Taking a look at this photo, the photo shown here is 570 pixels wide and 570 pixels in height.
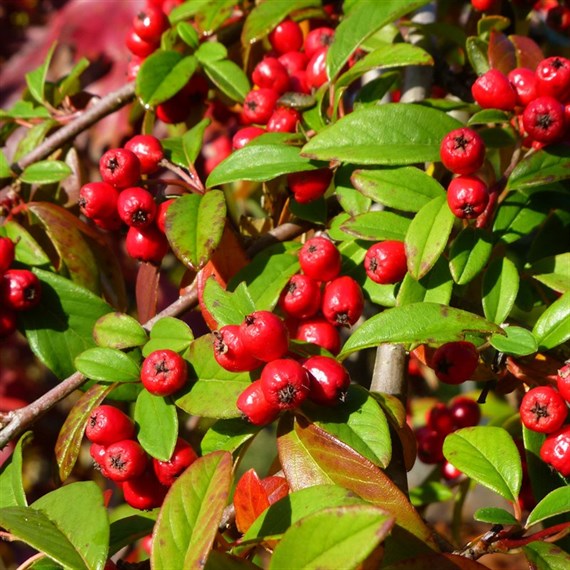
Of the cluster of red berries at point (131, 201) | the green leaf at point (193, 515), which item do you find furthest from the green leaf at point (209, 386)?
the cluster of red berries at point (131, 201)

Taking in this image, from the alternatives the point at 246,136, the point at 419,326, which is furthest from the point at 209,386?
the point at 246,136

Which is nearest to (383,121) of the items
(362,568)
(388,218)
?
(388,218)

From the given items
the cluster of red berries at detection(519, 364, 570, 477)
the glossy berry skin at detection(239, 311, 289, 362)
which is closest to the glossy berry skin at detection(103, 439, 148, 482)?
the glossy berry skin at detection(239, 311, 289, 362)

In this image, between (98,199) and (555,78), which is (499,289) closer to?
(555,78)

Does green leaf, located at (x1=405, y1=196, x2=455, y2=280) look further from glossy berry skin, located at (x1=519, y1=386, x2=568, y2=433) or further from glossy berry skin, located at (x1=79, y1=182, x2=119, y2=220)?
glossy berry skin, located at (x1=79, y1=182, x2=119, y2=220)

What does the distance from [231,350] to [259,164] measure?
1.21 feet

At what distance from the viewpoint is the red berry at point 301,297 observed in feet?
4.09

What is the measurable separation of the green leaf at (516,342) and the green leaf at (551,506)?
187mm

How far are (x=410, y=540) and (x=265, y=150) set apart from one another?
27.0 inches

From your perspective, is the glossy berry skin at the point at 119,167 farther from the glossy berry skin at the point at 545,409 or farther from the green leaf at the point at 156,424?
the glossy berry skin at the point at 545,409

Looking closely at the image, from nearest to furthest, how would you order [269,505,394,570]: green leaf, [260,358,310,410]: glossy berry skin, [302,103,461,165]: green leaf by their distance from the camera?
[269,505,394,570]: green leaf < [260,358,310,410]: glossy berry skin < [302,103,461,165]: green leaf

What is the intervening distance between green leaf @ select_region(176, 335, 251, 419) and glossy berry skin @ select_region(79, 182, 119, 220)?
30 centimetres

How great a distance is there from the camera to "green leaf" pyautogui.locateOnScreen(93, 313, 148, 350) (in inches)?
50.5

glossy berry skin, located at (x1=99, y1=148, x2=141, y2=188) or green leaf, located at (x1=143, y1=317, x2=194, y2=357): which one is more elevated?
glossy berry skin, located at (x1=99, y1=148, x2=141, y2=188)
